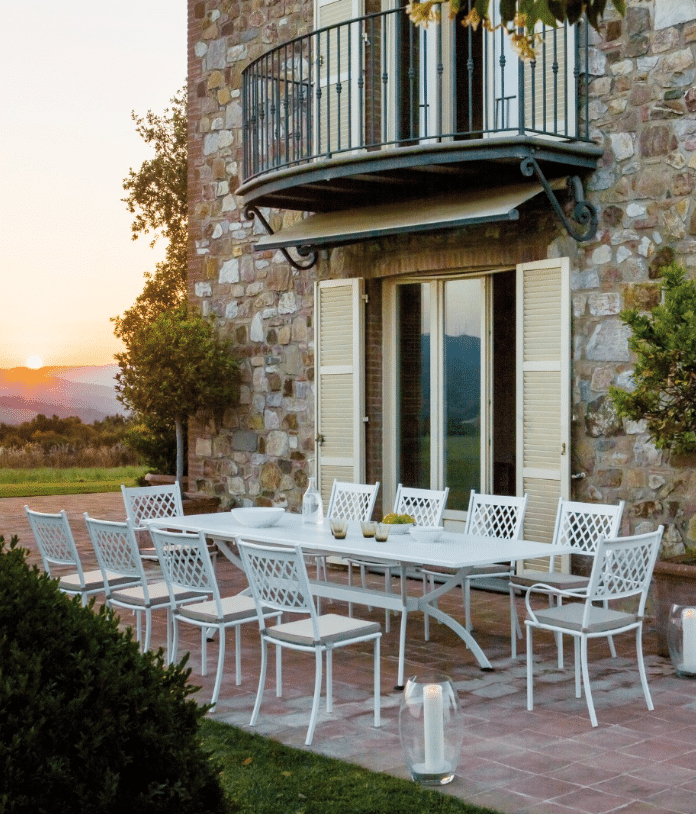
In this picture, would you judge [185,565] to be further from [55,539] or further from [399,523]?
[399,523]

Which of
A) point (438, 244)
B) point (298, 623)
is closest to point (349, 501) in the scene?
point (438, 244)

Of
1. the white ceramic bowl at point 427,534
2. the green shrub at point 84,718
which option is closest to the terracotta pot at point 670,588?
the white ceramic bowl at point 427,534

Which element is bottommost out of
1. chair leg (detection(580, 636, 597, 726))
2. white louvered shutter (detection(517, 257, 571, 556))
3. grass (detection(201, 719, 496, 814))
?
grass (detection(201, 719, 496, 814))

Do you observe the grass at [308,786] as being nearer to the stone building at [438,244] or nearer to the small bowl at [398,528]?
the small bowl at [398,528]

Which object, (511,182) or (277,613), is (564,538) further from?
(511,182)

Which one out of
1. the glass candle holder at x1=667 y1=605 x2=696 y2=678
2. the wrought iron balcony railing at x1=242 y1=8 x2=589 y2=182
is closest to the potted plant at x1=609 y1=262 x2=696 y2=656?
the glass candle holder at x1=667 y1=605 x2=696 y2=678

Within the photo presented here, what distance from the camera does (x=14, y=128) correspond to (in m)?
15.0

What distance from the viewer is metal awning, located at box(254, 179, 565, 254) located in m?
7.29

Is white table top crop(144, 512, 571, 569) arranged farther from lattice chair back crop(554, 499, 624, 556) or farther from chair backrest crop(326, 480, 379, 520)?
chair backrest crop(326, 480, 379, 520)

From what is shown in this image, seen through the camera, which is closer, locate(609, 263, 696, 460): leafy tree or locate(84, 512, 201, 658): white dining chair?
locate(84, 512, 201, 658): white dining chair

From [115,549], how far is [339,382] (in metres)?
3.52

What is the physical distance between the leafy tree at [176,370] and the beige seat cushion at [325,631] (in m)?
4.85

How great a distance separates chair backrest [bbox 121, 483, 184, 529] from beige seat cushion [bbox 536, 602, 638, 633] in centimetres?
326

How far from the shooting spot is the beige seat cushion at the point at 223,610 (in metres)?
5.32
